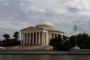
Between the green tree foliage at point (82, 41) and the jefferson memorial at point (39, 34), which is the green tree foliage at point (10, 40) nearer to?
the jefferson memorial at point (39, 34)

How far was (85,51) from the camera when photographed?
3265 inches

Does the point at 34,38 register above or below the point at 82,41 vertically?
above

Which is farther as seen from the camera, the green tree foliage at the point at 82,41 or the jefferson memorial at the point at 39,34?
the jefferson memorial at the point at 39,34

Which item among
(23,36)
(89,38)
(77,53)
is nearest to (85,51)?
(77,53)

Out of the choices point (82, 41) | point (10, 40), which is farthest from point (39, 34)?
point (82, 41)

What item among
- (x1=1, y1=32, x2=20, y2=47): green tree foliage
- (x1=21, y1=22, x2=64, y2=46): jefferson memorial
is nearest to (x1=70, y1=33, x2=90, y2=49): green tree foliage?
(x1=21, y1=22, x2=64, y2=46): jefferson memorial

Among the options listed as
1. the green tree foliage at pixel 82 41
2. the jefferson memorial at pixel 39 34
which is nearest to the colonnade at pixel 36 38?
the jefferson memorial at pixel 39 34

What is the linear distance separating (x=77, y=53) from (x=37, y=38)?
78.0 metres

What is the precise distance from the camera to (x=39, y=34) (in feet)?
516

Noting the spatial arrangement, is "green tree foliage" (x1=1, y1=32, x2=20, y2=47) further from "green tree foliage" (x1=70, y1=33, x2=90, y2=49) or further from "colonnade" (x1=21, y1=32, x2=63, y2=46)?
"green tree foliage" (x1=70, y1=33, x2=90, y2=49)

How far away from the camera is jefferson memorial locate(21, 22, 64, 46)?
155 m

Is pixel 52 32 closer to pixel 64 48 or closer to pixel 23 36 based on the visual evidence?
pixel 23 36

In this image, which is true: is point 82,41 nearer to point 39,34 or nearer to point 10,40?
point 39,34

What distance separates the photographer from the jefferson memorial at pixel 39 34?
155 meters
